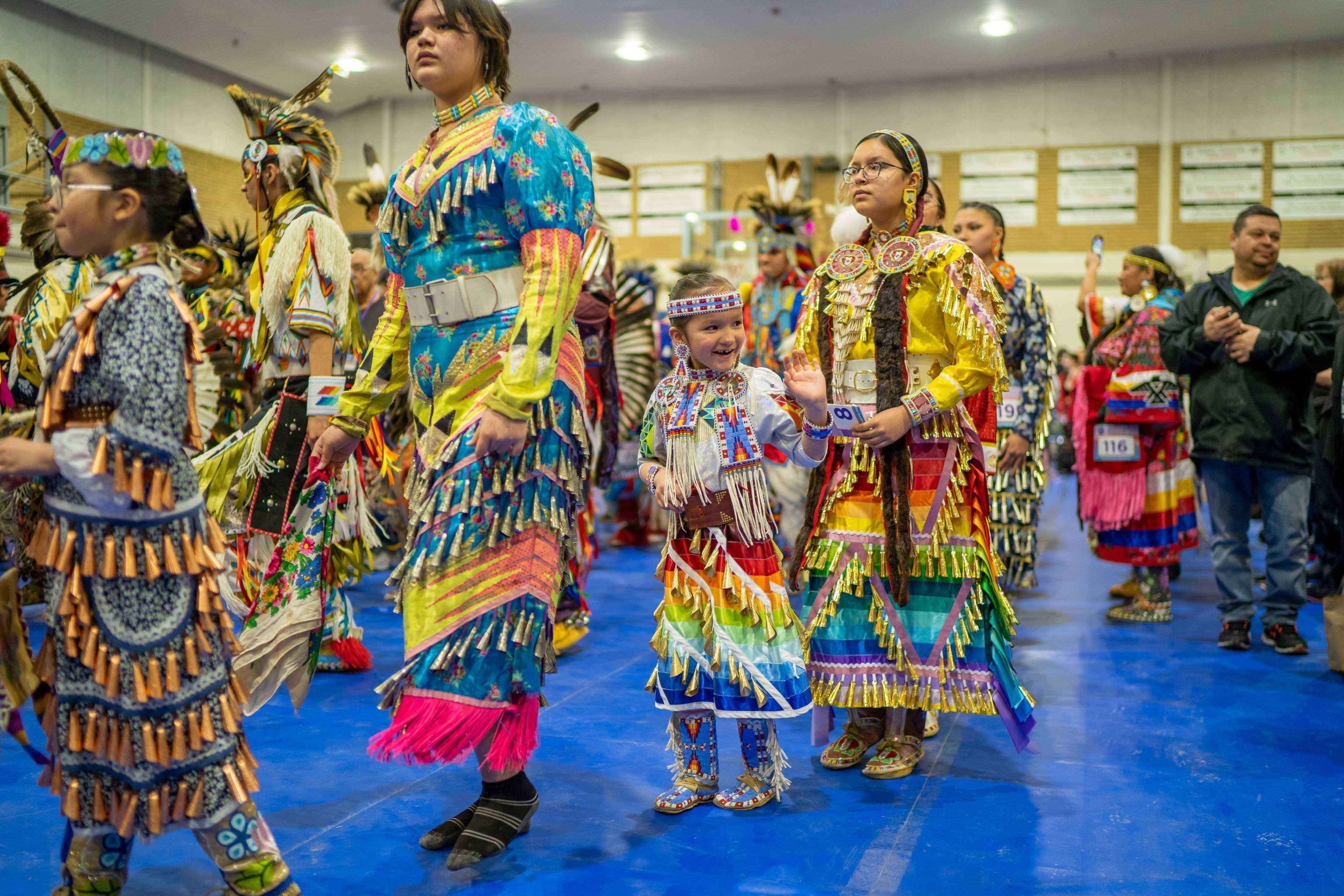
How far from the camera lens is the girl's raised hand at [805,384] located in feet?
8.11

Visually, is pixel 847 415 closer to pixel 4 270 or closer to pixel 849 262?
pixel 849 262

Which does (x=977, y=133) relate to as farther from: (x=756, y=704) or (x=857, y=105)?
(x=756, y=704)

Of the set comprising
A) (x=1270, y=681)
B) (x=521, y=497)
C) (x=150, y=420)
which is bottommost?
(x=1270, y=681)

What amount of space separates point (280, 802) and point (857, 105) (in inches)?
519

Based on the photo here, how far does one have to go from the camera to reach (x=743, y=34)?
482 inches

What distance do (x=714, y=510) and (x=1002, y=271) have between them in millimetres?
2403

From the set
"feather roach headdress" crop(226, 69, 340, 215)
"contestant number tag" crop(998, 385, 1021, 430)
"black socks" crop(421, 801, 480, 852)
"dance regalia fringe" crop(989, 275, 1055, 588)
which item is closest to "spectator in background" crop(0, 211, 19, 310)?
"feather roach headdress" crop(226, 69, 340, 215)

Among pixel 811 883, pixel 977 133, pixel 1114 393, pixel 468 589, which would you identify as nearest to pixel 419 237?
pixel 468 589

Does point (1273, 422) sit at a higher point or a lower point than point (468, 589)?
higher

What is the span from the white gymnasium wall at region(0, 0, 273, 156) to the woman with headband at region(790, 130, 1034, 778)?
9.69 metres

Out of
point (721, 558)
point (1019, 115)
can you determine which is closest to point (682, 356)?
point (721, 558)

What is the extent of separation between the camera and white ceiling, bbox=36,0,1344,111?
11133 mm

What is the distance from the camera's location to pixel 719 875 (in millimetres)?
2264

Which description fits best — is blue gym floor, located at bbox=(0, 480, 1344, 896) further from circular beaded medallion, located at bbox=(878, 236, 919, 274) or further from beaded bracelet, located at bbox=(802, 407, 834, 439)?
circular beaded medallion, located at bbox=(878, 236, 919, 274)
